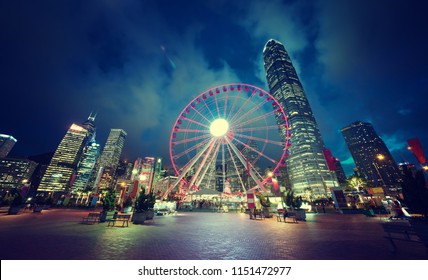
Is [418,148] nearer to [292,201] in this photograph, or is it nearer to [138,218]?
[292,201]

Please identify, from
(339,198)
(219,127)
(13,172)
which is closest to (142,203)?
(219,127)

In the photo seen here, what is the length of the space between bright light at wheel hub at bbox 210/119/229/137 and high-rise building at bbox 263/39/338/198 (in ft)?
325

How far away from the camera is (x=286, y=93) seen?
152250 millimetres

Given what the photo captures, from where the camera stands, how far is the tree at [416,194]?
555 inches

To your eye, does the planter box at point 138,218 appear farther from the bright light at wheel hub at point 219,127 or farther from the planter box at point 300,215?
the bright light at wheel hub at point 219,127

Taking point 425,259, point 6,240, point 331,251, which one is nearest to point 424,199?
point 425,259

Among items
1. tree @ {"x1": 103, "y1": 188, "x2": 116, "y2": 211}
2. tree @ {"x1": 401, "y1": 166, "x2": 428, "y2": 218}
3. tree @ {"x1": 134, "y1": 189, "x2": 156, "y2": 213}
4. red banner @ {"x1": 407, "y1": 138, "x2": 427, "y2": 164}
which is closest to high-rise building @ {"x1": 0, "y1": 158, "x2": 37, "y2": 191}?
tree @ {"x1": 103, "y1": 188, "x2": 116, "y2": 211}

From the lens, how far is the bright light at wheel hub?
33156 mm

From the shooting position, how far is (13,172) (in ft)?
511

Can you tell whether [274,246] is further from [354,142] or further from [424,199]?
[354,142]

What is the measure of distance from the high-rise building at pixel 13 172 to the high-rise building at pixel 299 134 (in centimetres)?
21854

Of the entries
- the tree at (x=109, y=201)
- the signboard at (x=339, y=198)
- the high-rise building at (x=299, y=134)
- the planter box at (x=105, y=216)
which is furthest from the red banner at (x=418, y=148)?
the high-rise building at (x=299, y=134)

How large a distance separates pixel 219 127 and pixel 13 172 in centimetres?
21242
